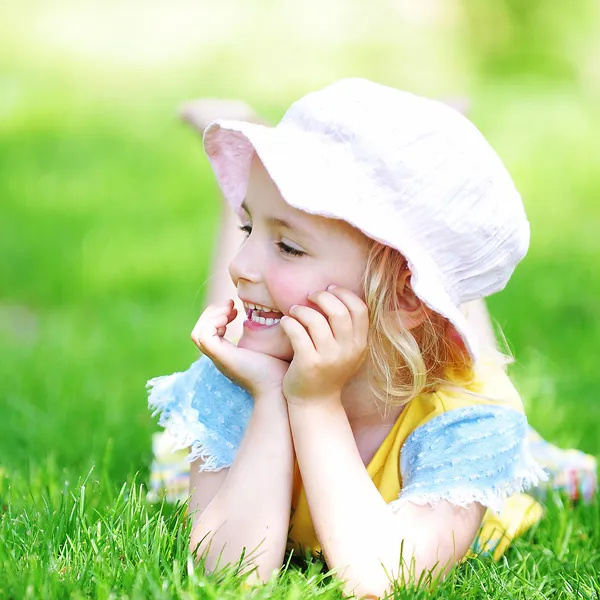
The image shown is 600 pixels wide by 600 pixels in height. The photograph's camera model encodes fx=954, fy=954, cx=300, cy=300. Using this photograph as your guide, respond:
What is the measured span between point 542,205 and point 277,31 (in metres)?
6.74

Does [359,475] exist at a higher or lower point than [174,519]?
higher

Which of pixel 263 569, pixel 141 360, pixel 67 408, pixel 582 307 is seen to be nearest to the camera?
pixel 263 569

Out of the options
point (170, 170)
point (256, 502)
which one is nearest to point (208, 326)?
point (256, 502)

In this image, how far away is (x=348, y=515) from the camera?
203 centimetres

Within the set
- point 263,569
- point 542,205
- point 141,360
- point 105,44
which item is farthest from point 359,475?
point 105,44

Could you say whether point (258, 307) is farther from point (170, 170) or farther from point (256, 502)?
point (170, 170)

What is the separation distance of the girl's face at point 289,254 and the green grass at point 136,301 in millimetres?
563

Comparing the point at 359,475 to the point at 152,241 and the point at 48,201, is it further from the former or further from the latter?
the point at 48,201

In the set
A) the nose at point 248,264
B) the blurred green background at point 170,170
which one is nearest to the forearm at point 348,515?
the nose at point 248,264

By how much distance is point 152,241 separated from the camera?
18.7ft

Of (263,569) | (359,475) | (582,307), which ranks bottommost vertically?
(582,307)

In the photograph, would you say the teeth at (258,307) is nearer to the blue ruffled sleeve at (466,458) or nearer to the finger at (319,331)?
the finger at (319,331)

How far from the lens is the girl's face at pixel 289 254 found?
2.12 metres

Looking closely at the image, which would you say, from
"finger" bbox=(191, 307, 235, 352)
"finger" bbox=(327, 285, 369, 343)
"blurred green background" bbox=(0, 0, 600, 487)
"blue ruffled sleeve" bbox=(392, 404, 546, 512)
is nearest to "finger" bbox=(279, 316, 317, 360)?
"finger" bbox=(327, 285, 369, 343)
